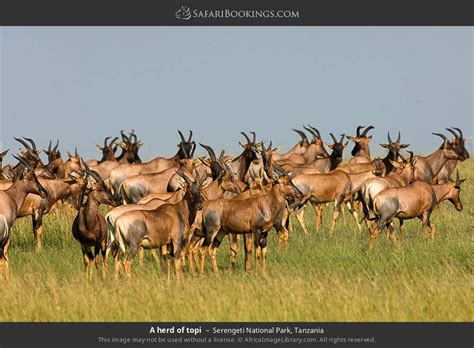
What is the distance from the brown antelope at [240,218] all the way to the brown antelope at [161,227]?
44 cm

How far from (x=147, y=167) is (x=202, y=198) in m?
9.20

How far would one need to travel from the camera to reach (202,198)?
14898 millimetres

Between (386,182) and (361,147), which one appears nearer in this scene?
(386,182)

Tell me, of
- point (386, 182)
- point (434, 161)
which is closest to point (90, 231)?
point (386, 182)

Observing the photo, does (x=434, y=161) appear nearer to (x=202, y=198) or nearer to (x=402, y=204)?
(x=402, y=204)

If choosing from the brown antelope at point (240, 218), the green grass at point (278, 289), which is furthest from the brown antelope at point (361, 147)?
the brown antelope at point (240, 218)

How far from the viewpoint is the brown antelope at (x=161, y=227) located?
44.7 feet

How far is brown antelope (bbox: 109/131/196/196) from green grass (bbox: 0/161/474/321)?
5939 mm

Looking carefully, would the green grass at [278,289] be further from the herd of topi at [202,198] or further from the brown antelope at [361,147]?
the brown antelope at [361,147]

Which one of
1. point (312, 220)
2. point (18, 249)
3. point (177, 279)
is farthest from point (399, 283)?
point (312, 220)

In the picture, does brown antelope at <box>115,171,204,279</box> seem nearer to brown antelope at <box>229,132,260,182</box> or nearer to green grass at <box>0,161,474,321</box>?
green grass at <box>0,161,474,321</box>

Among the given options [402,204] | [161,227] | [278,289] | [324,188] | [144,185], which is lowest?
[278,289]

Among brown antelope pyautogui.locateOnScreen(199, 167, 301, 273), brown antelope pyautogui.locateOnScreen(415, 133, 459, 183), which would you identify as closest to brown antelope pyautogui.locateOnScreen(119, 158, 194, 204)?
brown antelope pyautogui.locateOnScreen(199, 167, 301, 273)

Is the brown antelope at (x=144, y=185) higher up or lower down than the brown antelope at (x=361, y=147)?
lower down
